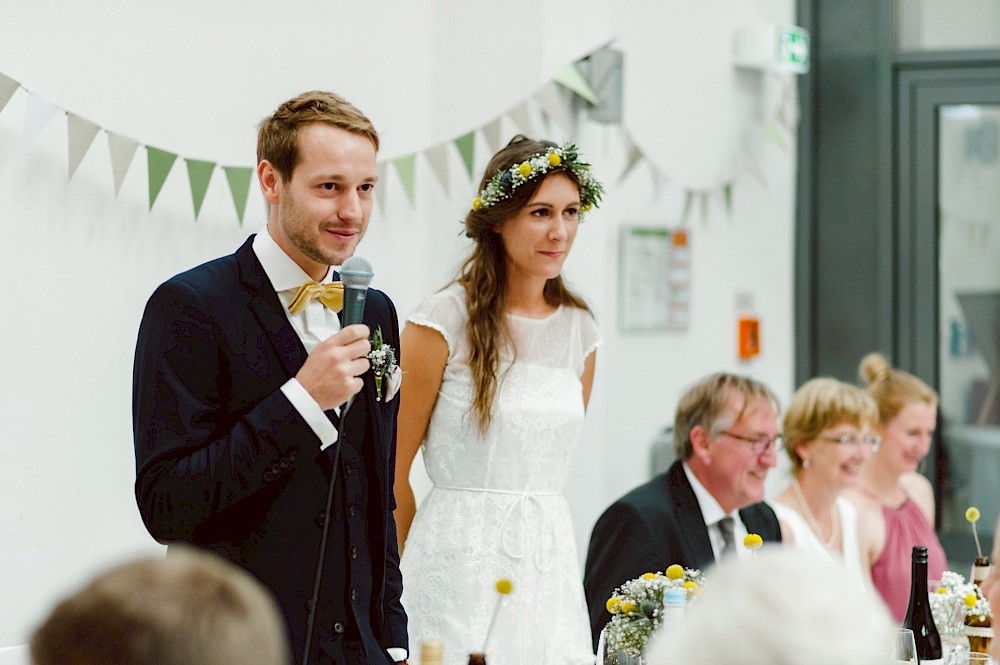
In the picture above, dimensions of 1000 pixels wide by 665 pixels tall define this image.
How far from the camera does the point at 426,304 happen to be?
9.94 feet

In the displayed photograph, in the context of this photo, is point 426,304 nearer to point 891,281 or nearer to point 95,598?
point 95,598

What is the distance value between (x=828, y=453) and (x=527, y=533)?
3.93 feet

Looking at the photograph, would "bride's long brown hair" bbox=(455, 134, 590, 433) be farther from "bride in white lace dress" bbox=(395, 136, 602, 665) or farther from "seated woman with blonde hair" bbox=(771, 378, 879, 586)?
"seated woman with blonde hair" bbox=(771, 378, 879, 586)

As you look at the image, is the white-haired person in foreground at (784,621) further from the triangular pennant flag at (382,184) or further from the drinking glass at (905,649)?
the triangular pennant flag at (382,184)

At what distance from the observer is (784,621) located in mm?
1007

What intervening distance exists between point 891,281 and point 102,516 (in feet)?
12.8

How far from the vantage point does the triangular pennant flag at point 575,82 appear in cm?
399

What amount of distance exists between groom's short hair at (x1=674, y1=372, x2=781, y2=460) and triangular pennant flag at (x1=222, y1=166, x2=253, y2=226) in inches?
45.2

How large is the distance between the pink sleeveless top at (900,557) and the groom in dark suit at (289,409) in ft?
6.97

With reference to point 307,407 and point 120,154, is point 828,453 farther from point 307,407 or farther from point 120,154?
point 307,407

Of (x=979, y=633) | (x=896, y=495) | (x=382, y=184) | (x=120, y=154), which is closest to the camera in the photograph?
(x=979, y=633)

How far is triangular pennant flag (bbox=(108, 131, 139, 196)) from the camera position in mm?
2895

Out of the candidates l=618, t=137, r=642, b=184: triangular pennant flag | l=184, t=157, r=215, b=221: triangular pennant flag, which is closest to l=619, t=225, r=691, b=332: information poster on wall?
l=618, t=137, r=642, b=184: triangular pennant flag

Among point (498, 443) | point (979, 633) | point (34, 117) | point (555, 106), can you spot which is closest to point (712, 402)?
point (498, 443)
